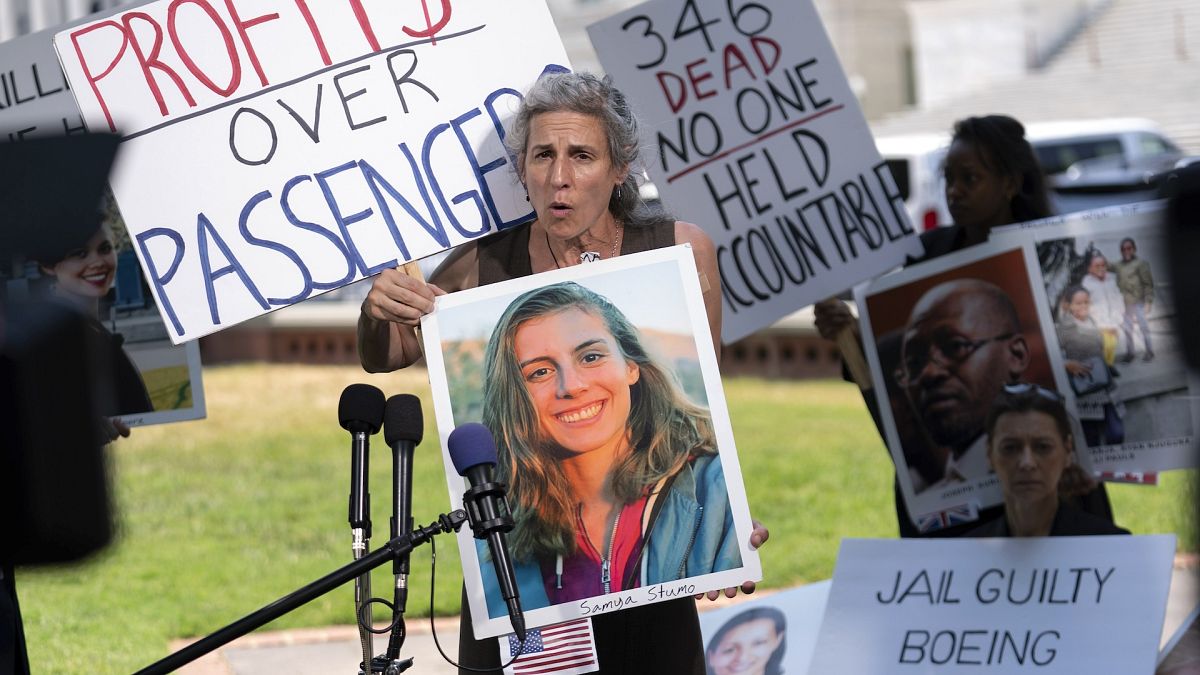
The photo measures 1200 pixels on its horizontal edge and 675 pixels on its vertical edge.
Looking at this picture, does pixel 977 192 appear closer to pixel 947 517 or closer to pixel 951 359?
pixel 951 359

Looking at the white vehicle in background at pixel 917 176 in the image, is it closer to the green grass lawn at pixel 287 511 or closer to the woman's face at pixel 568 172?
the green grass lawn at pixel 287 511

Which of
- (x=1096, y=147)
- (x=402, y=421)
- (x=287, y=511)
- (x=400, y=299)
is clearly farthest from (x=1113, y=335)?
(x=1096, y=147)

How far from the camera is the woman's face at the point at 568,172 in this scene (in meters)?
3.00

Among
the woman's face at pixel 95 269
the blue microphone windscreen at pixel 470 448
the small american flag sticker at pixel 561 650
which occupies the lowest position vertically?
the small american flag sticker at pixel 561 650

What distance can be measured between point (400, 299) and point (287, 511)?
21.1ft

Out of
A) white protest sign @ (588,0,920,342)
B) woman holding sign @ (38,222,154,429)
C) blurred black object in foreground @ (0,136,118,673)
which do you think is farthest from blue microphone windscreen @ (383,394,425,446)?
white protest sign @ (588,0,920,342)

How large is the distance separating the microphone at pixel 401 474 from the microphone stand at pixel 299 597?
0.23 ft

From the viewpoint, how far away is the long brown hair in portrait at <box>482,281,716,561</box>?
2.95 meters

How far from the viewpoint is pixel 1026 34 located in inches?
1131

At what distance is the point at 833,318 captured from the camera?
490 cm

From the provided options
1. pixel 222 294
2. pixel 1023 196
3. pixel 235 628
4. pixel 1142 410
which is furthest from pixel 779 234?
pixel 235 628

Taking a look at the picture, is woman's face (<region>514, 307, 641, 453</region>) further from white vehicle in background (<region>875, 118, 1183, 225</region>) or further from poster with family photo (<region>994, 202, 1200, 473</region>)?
white vehicle in background (<region>875, 118, 1183, 225</region>)

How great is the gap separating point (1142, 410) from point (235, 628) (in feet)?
10.3

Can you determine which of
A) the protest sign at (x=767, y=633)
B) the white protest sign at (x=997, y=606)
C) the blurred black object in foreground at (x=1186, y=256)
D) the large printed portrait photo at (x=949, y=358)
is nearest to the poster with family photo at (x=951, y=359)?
the large printed portrait photo at (x=949, y=358)
